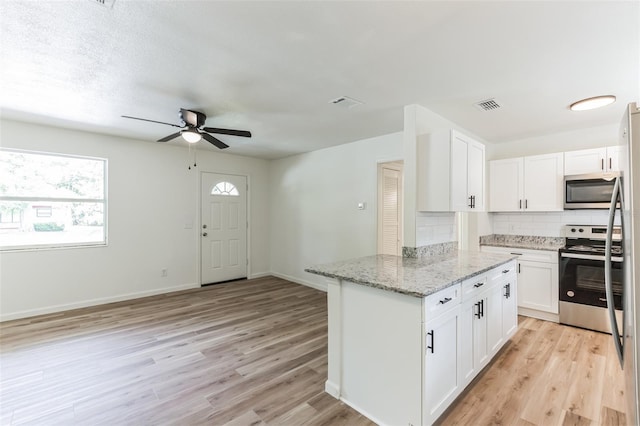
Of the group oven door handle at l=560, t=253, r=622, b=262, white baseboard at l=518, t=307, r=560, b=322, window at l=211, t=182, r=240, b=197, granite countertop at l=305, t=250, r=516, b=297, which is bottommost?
white baseboard at l=518, t=307, r=560, b=322

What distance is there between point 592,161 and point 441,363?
131 inches

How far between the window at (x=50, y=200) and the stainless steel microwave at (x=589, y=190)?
6.36m

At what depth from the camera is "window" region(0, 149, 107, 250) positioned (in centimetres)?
371

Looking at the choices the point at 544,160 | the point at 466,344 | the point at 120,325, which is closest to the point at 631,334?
the point at 466,344

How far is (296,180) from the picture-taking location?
5621mm

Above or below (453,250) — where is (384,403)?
below

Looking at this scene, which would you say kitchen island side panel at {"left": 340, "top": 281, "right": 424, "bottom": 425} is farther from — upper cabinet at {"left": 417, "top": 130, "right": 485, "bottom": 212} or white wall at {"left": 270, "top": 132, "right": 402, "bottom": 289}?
white wall at {"left": 270, "top": 132, "right": 402, "bottom": 289}

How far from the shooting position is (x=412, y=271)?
2.24 metres

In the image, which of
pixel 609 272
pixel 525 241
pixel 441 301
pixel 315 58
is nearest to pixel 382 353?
pixel 441 301

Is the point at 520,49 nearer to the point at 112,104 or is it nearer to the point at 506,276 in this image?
the point at 506,276

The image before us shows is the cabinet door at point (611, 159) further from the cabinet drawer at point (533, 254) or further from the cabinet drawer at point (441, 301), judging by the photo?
the cabinet drawer at point (441, 301)

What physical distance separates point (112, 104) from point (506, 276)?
4325 mm

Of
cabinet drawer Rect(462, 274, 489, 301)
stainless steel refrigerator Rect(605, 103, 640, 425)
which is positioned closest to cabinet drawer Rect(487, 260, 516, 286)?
cabinet drawer Rect(462, 274, 489, 301)

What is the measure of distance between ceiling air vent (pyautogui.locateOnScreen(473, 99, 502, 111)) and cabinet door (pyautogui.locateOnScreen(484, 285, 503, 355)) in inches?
68.9
